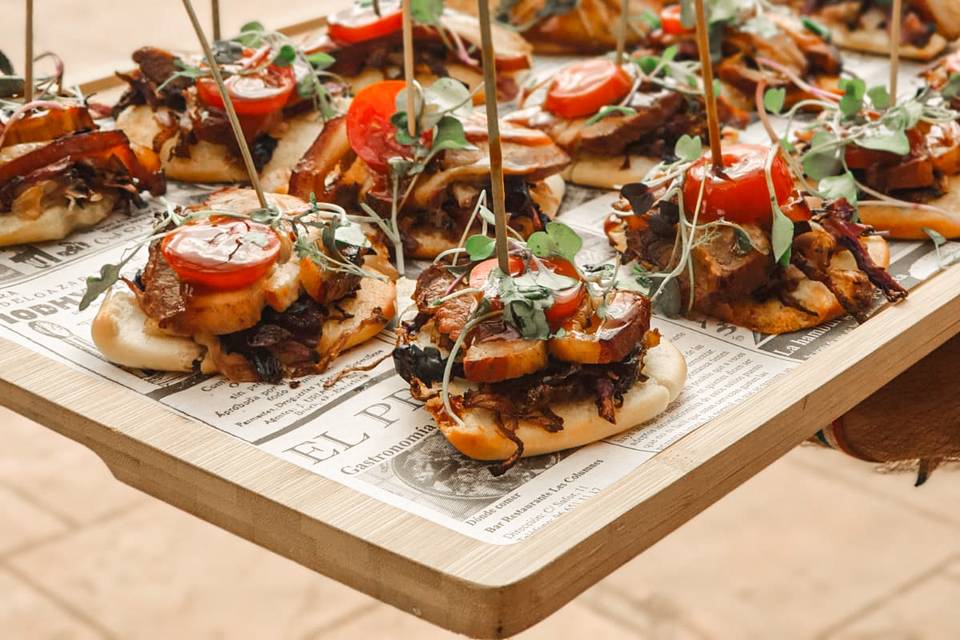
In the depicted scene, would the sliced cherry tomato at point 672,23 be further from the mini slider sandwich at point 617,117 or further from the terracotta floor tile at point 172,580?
the terracotta floor tile at point 172,580

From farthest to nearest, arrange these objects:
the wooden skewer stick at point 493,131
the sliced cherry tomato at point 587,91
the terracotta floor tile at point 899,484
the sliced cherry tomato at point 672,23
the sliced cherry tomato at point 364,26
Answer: the terracotta floor tile at point 899,484 → the sliced cherry tomato at point 672,23 → the sliced cherry tomato at point 364,26 → the sliced cherry tomato at point 587,91 → the wooden skewer stick at point 493,131

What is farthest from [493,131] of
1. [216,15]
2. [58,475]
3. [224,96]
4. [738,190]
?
[58,475]

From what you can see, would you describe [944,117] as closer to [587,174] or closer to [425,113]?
[587,174]

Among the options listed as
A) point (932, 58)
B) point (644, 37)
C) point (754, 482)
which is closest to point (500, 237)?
point (644, 37)

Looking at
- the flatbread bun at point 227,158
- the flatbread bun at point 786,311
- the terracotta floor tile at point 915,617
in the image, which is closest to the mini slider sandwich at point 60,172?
the flatbread bun at point 227,158

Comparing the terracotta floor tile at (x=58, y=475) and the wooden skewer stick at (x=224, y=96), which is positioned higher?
the wooden skewer stick at (x=224, y=96)

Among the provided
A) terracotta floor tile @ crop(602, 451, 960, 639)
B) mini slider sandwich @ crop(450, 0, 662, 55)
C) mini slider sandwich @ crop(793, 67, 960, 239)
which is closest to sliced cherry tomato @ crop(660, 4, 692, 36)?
mini slider sandwich @ crop(450, 0, 662, 55)

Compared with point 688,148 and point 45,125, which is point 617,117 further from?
point 45,125
